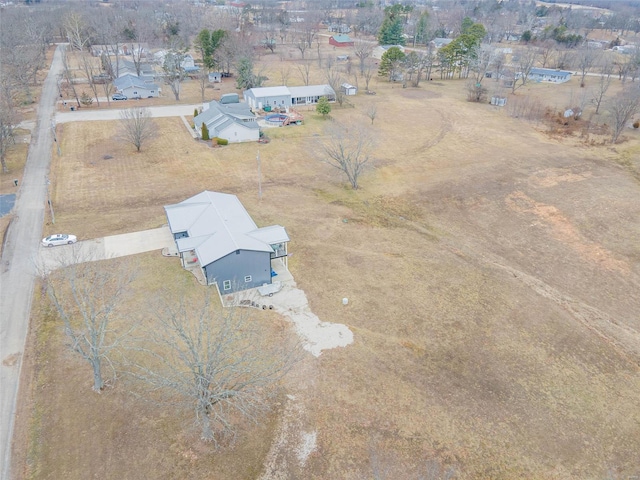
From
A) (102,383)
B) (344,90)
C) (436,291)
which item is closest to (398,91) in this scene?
(344,90)

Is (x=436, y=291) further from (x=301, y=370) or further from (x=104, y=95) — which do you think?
(x=104, y=95)

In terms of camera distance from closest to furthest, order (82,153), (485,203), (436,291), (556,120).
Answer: (436,291) → (485,203) → (82,153) → (556,120)

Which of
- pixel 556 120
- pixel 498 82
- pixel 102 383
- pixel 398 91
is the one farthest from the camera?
pixel 498 82

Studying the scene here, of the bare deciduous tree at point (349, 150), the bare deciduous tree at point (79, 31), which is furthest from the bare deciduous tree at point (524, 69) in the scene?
the bare deciduous tree at point (79, 31)

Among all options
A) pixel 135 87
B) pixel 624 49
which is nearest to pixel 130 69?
pixel 135 87

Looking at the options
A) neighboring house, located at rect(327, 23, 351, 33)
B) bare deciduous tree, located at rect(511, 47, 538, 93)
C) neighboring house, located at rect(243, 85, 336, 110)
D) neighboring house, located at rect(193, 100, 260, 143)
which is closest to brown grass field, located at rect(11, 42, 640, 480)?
neighboring house, located at rect(193, 100, 260, 143)

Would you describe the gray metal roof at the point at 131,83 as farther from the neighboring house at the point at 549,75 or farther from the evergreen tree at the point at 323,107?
the neighboring house at the point at 549,75

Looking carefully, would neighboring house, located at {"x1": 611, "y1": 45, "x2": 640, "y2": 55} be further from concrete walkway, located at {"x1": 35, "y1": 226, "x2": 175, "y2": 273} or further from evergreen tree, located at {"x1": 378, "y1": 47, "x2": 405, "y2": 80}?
concrete walkway, located at {"x1": 35, "y1": 226, "x2": 175, "y2": 273}

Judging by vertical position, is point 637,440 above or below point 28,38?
below
